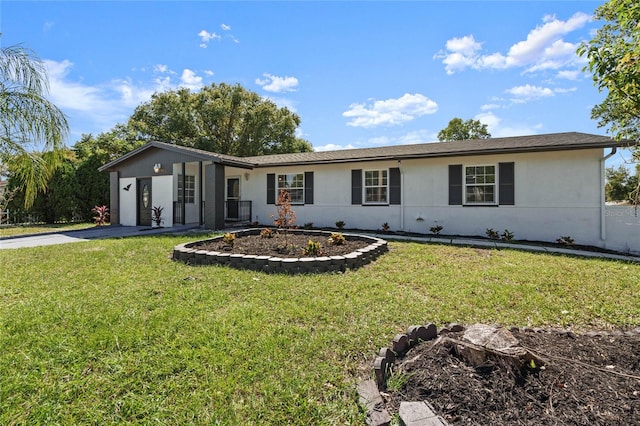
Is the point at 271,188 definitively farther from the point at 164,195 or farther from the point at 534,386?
the point at 534,386

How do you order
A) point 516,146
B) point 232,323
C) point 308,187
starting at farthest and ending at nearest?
point 308,187
point 516,146
point 232,323

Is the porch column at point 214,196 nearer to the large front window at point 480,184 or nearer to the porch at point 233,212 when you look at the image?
the porch at point 233,212

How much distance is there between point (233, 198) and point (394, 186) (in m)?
7.61

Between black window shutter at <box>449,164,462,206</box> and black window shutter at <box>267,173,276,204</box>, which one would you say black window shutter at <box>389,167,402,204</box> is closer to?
black window shutter at <box>449,164,462,206</box>

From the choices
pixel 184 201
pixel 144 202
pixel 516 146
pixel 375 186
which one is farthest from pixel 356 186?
pixel 144 202

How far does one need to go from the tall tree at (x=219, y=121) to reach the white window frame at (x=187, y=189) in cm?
1220

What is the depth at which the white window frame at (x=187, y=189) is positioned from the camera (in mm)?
12922

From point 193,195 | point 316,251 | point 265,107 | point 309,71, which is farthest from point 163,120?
point 316,251

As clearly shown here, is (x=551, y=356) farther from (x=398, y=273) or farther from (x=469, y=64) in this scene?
(x=469, y=64)

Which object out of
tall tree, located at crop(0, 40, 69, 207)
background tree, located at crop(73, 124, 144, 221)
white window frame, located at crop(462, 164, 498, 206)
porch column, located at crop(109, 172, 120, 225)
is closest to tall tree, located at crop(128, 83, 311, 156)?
background tree, located at crop(73, 124, 144, 221)

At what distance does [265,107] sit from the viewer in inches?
1053

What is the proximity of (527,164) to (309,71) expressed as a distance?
8364 millimetres

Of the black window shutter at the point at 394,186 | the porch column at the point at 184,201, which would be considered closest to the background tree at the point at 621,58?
the black window shutter at the point at 394,186

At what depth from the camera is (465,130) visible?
30.9m
